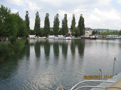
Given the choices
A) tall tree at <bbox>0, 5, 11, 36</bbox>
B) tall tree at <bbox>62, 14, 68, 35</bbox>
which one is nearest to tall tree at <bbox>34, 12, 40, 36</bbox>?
tall tree at <bbox>62, 14, 68, 35</bbox>

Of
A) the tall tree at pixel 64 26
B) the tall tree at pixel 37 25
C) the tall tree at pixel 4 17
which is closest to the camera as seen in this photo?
the tall tree at pixel 4 17

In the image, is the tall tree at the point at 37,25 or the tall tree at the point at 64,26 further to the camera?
the tall tree at the point at 64,26

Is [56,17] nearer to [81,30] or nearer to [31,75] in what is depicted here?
[81,30]

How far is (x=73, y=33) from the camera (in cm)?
10819

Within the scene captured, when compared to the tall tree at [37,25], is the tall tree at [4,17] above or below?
below

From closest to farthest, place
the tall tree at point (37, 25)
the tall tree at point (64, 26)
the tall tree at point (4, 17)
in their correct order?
the tall tree at point (4, 17) → the tall tree at point (37, 25) → the tall tree at point (64, 26)

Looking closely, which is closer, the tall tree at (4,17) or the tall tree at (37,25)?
the tall tree at (4,17)

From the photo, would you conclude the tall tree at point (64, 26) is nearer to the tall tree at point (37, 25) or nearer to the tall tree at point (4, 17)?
the tall tree at point (37, 25)

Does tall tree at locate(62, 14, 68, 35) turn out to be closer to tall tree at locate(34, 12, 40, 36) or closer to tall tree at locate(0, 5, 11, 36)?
tall tree at locate(34, 12, 40, 36)

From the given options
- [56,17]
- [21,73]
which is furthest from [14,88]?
[56,17]

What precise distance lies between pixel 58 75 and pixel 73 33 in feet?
321

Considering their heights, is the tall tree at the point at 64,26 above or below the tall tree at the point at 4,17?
above

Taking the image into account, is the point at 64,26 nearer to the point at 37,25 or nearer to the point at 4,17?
the point at 37,25

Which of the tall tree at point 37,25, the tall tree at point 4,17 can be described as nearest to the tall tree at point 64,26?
the tall tree at point 37,25
